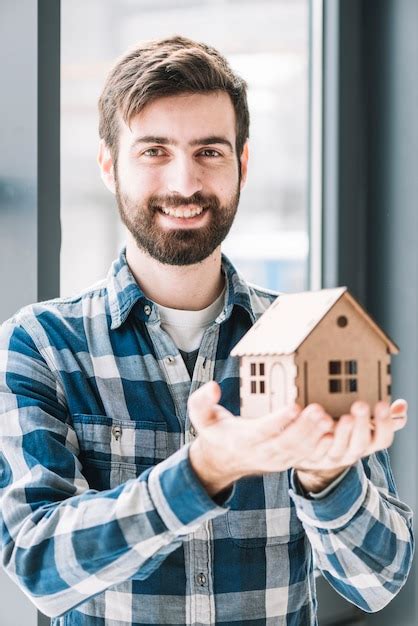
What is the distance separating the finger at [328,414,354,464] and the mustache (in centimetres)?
46

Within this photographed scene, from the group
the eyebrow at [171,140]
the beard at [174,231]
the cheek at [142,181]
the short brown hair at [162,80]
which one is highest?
the short brown hair at [162,80]

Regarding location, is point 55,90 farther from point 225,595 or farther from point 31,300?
point 225,595

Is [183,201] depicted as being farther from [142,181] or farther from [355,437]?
[355,437]

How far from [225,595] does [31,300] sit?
56 cm

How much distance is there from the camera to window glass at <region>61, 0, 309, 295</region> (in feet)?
5.33

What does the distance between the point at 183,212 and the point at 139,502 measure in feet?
1.44

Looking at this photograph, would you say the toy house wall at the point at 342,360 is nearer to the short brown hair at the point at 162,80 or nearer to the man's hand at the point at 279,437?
the man's hand at the point at 279,437

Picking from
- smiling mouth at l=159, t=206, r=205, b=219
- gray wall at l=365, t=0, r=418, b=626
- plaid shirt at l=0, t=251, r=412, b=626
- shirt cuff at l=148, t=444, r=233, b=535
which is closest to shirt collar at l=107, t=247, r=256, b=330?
plaid shirt at l=0, t=251, r=412, b=626

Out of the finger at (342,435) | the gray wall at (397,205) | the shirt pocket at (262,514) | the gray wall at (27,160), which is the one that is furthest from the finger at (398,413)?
the gray wall at (397,205)

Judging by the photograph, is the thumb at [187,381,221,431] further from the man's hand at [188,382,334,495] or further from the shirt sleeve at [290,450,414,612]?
the shirt sleeve at [290,450,414,612]

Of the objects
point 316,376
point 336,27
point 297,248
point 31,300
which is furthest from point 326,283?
point 316,376

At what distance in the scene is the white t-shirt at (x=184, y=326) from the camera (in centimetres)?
128

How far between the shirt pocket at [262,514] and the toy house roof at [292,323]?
0.32 m

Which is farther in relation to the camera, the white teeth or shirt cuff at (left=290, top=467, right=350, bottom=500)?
the white teeth
